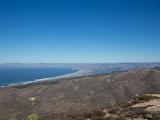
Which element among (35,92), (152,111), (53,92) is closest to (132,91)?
(53,92)

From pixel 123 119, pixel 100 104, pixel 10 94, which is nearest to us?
pixel 123 119

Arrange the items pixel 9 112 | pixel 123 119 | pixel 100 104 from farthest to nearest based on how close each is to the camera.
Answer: pixel 100 104 < pixel 9 112 < pixel 123 119

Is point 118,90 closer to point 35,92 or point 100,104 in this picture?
point 100,104

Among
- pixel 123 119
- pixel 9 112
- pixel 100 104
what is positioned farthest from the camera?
pixel 100 104

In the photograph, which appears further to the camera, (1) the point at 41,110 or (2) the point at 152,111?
(1) the point at 41,110

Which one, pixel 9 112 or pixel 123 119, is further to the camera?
pixel 9 112

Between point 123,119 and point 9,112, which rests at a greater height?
point 123,119

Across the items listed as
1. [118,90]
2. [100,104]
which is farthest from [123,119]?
[118,90]

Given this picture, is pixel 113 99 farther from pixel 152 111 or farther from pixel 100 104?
pixel 152 111

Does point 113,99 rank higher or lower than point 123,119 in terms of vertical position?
lower
